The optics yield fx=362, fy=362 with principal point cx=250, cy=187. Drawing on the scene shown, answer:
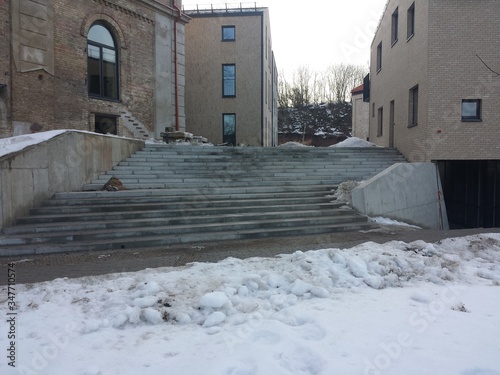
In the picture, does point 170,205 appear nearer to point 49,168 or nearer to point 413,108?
point 49,168

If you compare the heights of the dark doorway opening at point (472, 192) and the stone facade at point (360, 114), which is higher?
the stone facade at point (360, 114)

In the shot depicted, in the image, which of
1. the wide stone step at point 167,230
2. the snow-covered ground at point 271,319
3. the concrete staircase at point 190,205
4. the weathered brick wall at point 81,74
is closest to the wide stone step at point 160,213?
the concrete staircase at point 190,205

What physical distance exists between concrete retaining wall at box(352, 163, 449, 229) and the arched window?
1201cm

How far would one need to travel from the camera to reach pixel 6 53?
39.9 feet

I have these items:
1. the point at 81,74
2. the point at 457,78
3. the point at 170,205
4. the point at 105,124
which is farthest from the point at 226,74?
the point at 170,205

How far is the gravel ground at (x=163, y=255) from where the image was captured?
509 cm

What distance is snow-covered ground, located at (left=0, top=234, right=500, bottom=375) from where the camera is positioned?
9.20 ft

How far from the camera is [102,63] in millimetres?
15867

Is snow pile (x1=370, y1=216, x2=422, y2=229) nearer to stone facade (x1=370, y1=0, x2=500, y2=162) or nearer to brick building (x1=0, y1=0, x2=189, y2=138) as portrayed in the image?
stone facade (x1=370, y1=0, x2=500, y2=162)

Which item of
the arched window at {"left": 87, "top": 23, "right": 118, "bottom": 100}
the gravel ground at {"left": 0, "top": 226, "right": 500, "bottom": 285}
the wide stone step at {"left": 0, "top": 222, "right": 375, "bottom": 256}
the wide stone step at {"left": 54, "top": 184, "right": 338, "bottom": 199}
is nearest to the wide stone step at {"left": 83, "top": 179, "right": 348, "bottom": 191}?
the wide stone step at {"left": 54, "top": 184, "right": 338, "bottom": 199}

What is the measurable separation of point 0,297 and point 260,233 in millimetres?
4518

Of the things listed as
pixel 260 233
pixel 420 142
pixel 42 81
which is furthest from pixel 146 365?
pixel 42 81

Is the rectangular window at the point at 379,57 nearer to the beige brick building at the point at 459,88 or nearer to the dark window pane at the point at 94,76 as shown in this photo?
the beige brick building at the point at 459,88

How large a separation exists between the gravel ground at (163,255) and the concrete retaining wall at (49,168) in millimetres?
1626
